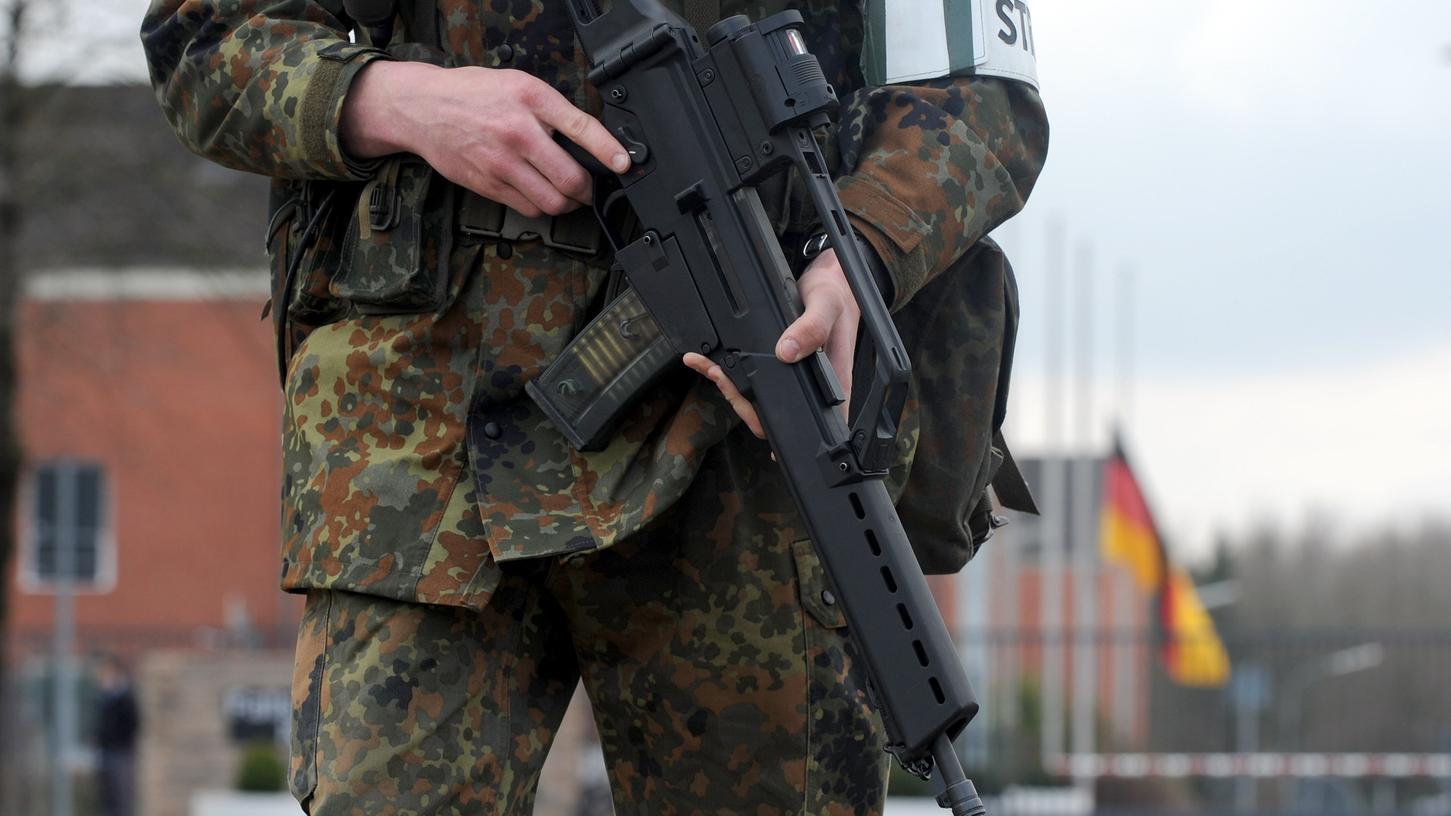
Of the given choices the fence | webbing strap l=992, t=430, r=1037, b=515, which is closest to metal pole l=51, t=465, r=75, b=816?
the fence

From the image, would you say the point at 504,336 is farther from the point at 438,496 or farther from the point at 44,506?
the point at 44,506

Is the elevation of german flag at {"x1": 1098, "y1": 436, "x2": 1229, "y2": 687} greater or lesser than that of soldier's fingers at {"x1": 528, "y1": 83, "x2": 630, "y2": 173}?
lesser

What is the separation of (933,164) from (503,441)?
0.57 metres

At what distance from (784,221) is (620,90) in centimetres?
26

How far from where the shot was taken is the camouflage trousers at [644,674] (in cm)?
190

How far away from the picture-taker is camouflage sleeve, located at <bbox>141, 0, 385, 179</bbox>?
199 cm

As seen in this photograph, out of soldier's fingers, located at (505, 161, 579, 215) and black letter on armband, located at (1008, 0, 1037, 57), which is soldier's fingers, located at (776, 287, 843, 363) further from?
black letter on armband, located at (1008, 0, 1037, 57)

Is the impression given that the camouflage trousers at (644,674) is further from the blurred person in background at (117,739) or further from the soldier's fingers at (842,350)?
the blurred person in background at (117,739)

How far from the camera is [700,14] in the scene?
2068 millimetres

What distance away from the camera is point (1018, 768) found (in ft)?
45.3

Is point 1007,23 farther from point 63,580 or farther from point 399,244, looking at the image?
point 63,580

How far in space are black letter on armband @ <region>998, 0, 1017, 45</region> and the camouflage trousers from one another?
572 millimetres

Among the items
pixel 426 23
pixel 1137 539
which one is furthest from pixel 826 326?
pixel 1137 539

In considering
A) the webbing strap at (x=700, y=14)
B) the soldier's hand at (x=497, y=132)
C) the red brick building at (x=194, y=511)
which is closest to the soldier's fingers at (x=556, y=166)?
the soldier's hand at (x=497, y=132)
